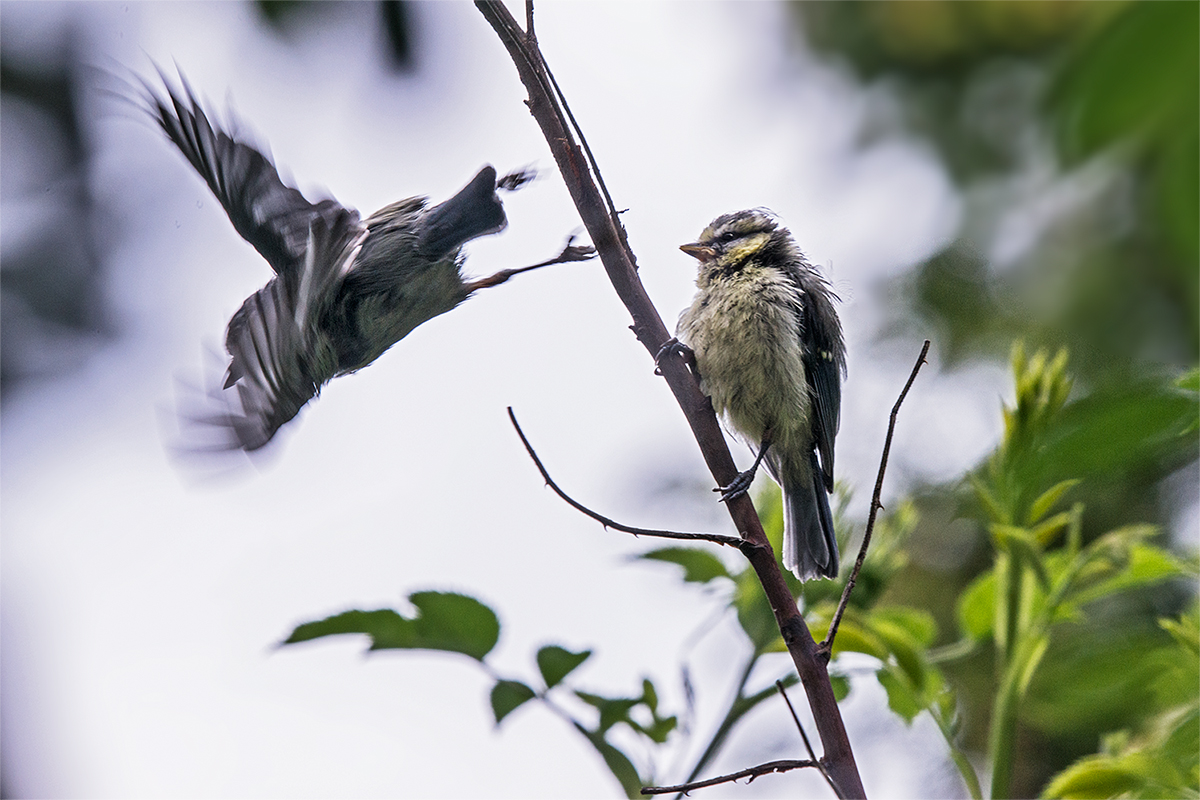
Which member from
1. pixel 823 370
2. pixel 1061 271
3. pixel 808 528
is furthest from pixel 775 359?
pixel 1061 271

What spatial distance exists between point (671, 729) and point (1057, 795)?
1.78 feet

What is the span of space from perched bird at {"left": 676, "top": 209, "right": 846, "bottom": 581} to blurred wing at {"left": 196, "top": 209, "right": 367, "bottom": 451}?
3.60ft

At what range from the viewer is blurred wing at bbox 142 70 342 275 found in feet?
4.29

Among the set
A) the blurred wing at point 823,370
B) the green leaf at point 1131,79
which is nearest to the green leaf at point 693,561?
the blurred wing at point 823,370

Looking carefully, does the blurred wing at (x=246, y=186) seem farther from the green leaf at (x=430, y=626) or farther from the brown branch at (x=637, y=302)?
the green leaf at (x=430, y=626)

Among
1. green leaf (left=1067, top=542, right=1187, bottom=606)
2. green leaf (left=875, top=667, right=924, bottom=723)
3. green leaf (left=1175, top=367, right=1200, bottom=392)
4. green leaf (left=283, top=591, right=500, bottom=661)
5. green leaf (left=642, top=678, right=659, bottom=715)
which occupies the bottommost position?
green leaf (left=875, top=667, right=924, bottom=723)

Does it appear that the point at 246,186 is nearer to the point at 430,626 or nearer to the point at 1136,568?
the point at 430,626

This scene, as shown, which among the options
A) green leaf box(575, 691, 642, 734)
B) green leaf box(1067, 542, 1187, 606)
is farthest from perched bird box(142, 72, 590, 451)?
green leaf box(1067, 542, 1187, 606)

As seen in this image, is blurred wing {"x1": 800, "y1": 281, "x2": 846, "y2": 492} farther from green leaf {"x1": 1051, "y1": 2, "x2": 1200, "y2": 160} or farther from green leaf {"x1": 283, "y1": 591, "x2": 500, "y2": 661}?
green leaf {"x1": 1051, "y1": 2, "x2": 1200, "y2": 160}

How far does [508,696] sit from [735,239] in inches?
56.4

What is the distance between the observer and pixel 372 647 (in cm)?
164

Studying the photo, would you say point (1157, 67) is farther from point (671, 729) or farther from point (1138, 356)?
point (671, 729)

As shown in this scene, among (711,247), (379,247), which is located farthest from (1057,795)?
(711,247)

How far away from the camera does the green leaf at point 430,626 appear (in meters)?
1.59
